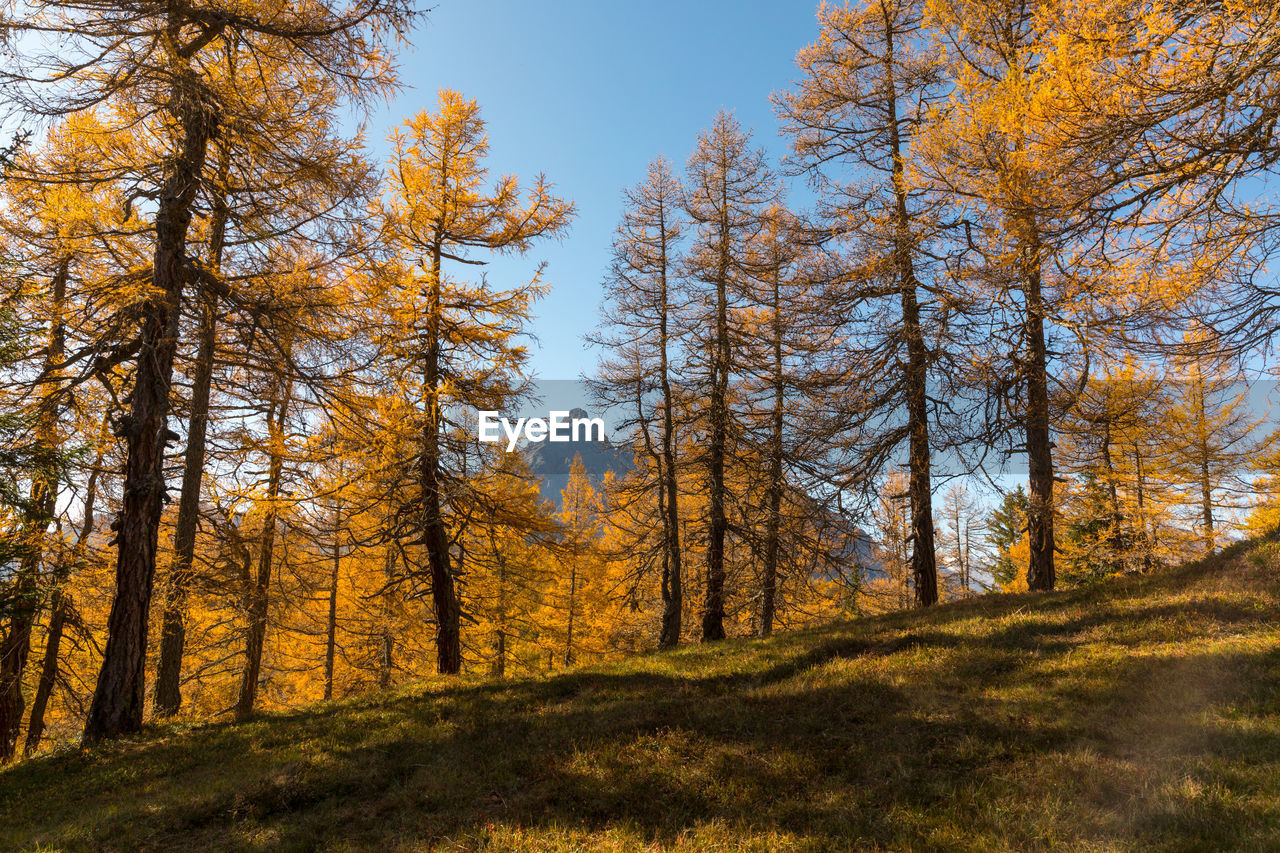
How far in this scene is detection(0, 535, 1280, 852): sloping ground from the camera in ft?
14.3

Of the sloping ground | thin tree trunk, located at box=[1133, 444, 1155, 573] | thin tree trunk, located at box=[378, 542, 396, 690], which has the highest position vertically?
thin tree trunk, located at box=[1133, 444, 1155, 573]

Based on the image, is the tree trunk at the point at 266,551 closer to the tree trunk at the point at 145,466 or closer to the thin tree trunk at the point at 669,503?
the tree trunk at the point at 145,466

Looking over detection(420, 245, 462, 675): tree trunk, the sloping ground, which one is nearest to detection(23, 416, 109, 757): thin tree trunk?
the sloping ground

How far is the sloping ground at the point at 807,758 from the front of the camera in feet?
14.3

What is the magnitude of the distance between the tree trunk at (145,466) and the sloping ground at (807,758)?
69 cm

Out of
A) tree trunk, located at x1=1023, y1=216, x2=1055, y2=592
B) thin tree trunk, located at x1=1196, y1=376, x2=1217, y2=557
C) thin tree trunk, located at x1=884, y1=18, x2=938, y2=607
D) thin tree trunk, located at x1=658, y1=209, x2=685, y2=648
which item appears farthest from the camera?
thin tree trunk, located at x1=1196, y1=376, x2=1217, y2=557

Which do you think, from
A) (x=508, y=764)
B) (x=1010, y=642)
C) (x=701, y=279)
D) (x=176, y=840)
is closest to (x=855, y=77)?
(x=701, y=279)

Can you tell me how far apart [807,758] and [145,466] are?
9368 millimetres

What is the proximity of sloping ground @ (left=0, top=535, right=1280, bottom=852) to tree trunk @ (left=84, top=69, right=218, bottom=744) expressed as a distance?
69cm

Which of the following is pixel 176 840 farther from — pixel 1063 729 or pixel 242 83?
pixel 242 83

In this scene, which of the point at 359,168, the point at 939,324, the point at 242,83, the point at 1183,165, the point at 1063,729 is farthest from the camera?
the point at 939,324

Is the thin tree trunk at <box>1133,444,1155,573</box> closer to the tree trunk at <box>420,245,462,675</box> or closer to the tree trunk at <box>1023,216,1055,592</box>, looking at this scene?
the tree trunk at <box>1023,216,1055,592</box>

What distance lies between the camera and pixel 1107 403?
1167cm

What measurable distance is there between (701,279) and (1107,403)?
8554mm
